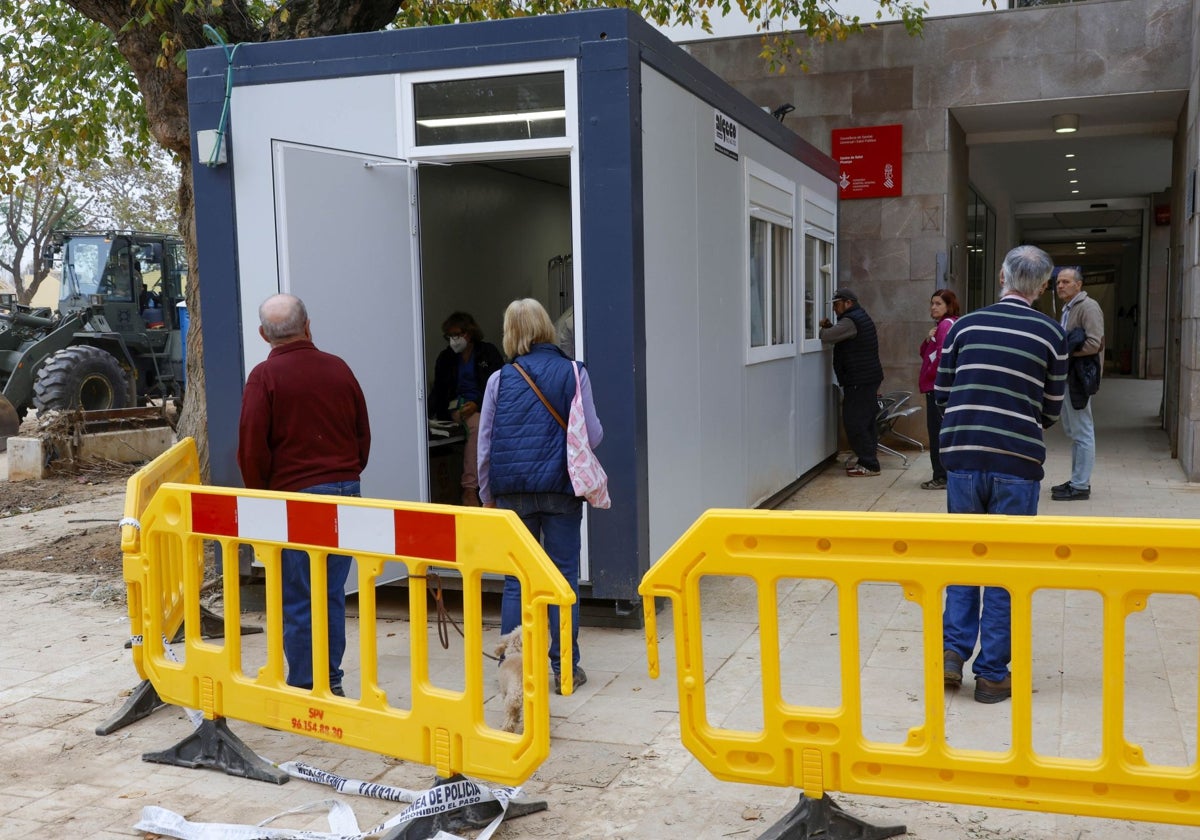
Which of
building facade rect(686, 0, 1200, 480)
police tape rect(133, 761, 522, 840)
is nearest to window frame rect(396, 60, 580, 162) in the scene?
police tape rect(133, 761, 522, 840)

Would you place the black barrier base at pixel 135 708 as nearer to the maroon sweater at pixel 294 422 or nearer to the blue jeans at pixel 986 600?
the maroon sweater at pixel 294 422

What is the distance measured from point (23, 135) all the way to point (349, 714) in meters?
9.03

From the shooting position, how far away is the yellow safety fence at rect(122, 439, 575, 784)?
3.51 m

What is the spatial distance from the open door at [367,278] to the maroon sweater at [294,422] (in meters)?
1.24

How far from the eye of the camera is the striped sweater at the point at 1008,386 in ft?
15.6

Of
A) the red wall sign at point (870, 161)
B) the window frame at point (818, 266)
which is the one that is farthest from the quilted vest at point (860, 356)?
the red wall sign at point (870, 161)

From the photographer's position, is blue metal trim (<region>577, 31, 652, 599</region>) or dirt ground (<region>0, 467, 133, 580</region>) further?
dirt ground (<region>0, 467, 133, 580</region>)


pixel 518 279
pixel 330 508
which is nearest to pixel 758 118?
pixel 518 279

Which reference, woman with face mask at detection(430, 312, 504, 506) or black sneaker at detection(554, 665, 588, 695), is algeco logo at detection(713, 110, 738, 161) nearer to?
woman with face mask at detection(430, 312, 504, 506)

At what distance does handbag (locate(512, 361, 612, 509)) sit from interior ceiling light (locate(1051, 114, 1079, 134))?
10.6 metres

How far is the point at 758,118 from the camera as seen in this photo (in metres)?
8.64

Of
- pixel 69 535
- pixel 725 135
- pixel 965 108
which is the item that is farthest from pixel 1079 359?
pixel 69 535

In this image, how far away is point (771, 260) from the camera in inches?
369

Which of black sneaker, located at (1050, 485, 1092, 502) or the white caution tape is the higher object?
black sneaker, located at (1050, 485, 1092, 502)
